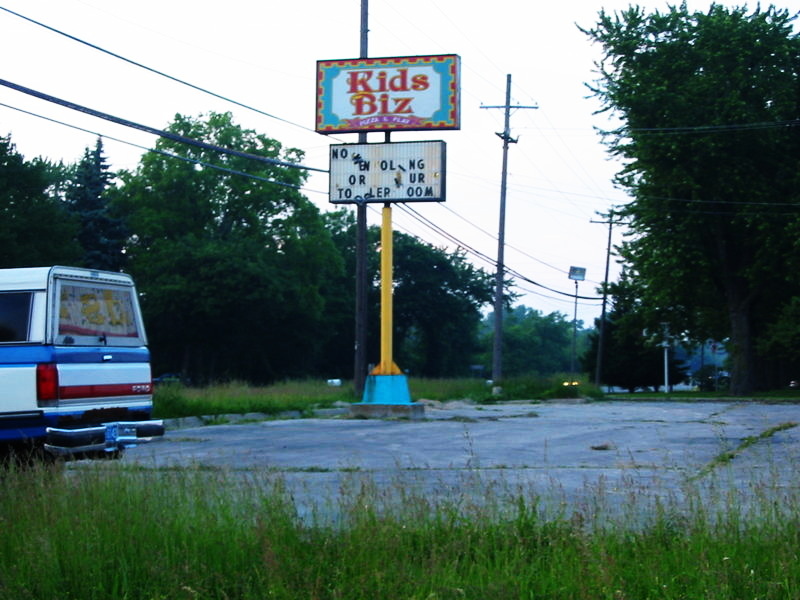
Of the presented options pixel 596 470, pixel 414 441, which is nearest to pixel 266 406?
pixel 414 441

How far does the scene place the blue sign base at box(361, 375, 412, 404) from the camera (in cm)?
2445

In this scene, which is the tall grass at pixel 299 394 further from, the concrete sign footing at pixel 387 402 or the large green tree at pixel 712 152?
the large green tree at pixel 712 152

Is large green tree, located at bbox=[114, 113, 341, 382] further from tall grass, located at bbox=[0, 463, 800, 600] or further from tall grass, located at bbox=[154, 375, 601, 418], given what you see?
tall grass, located at bbox=[0, 463, 800, 600]

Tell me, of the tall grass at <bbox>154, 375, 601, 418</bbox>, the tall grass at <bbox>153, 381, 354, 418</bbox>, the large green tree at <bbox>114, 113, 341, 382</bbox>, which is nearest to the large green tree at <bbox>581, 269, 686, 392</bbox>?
the large green tree at <bbox>114, 113, 341, 382</bbox>

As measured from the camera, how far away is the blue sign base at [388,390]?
2445 centimetres

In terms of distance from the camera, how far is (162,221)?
70688mm

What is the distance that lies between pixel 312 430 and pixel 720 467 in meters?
8.74

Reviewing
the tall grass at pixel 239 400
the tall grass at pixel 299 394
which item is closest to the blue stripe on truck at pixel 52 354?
the tall grass at pixel 239 400

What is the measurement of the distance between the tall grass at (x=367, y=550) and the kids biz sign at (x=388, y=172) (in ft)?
56.9

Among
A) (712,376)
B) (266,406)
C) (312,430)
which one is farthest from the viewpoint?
(712,376)

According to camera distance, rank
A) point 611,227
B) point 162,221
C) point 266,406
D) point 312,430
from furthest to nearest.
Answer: point 162,221 < point 611,227 < point 266,406 < point 312,430

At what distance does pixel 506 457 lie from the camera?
13.3 metres

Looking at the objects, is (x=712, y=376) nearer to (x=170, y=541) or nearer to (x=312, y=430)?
(x=312, y=430)

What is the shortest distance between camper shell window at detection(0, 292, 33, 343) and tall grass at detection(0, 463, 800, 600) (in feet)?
10.0
